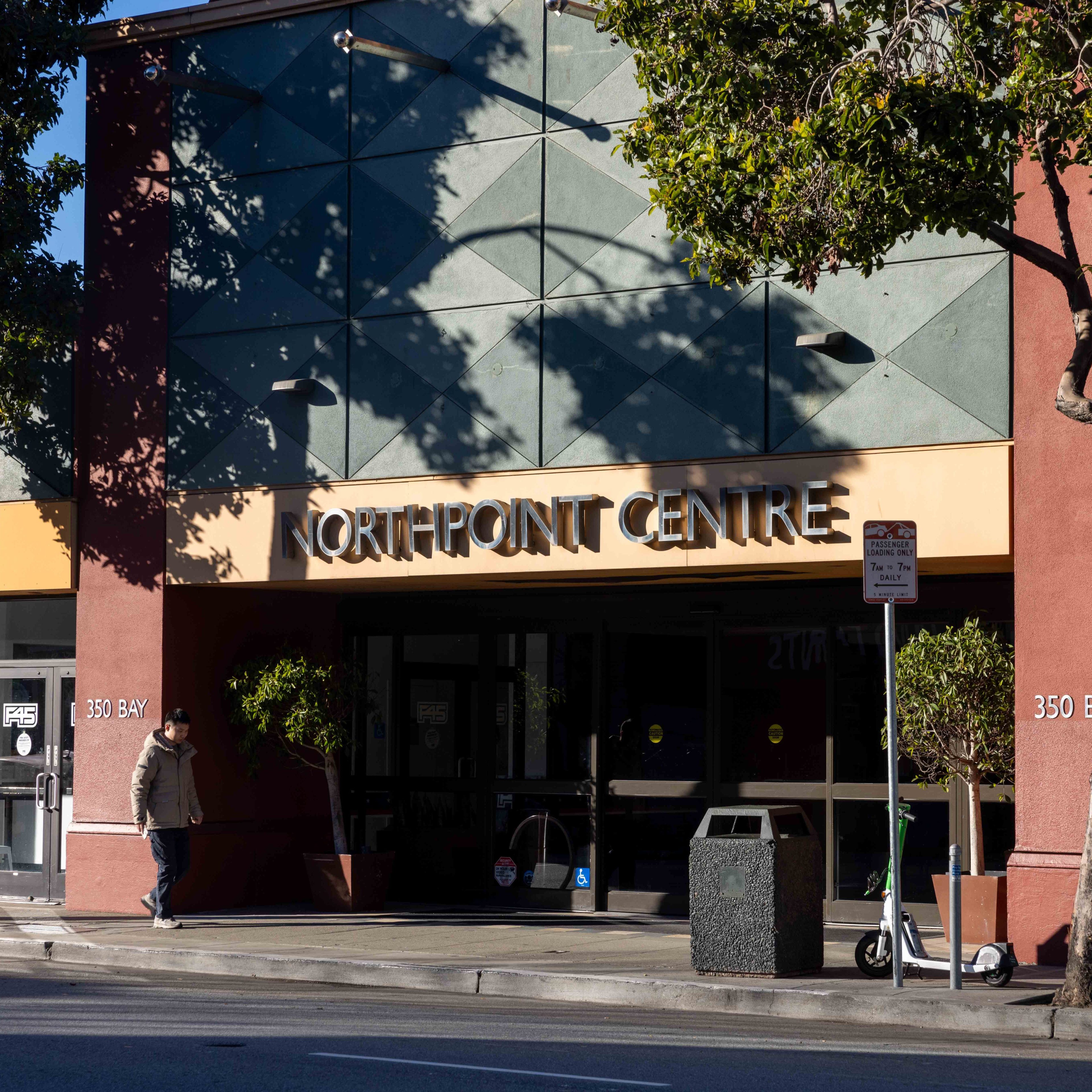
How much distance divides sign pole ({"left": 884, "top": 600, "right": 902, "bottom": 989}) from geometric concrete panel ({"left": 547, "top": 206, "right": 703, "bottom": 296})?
433cm

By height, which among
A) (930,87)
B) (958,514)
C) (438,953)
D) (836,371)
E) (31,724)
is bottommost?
Answer: (438,953)

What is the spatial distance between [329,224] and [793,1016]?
862cm

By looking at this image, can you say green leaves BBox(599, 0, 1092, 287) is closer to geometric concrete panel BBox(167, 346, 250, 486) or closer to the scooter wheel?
the scooter wheel

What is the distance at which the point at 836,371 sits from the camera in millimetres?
13461

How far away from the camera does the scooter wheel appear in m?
11.3

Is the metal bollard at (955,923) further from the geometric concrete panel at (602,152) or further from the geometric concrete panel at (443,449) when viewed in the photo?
the geometric concrete panel at (602,152)

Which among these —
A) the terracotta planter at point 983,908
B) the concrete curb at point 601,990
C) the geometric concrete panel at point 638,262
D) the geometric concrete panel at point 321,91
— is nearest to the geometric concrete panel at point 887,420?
the geometric concrete panel at point 638,262

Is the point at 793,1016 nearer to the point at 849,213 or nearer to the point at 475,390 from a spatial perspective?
the point at 849,213

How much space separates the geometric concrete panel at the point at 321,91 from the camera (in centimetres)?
1592

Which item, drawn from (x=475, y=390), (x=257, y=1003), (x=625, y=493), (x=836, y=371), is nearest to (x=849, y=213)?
(x=836, y=371)

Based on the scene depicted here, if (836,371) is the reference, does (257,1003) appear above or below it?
below

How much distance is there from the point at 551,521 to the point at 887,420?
296cm

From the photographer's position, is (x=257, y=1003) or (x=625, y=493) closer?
(x=257, y=1003)

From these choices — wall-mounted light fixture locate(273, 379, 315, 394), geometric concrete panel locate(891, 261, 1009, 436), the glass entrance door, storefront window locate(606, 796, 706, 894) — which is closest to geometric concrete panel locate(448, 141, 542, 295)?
wall-mounted light fixture locate(273, 379, 315, 394)
